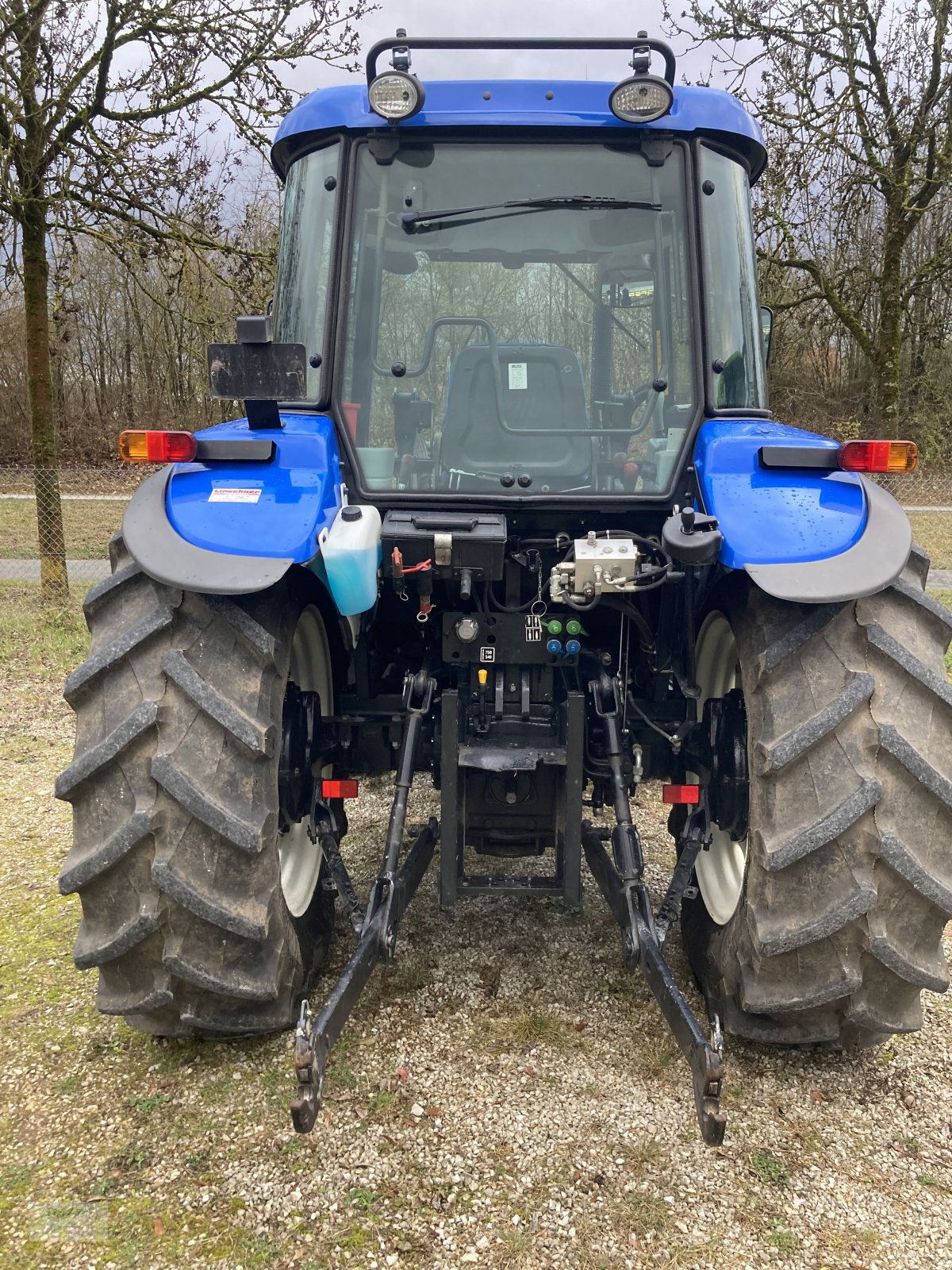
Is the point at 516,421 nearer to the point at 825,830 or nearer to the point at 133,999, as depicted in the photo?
the point at 825,830

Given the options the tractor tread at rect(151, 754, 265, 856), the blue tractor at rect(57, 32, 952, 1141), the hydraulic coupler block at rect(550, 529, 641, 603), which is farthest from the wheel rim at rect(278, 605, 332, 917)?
the hydraulic coupler block at rect(550, 529, 641, 603)

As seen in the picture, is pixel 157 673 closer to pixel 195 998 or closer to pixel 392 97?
pixel 195 998

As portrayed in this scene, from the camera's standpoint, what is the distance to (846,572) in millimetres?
2203

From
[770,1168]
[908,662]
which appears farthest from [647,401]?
[770,1168]

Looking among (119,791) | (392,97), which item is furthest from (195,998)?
(392,97)

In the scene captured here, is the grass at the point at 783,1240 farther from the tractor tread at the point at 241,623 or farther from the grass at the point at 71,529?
the grass at the point at 71,529

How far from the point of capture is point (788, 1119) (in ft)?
8.05

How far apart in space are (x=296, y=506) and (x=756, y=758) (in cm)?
A: 127

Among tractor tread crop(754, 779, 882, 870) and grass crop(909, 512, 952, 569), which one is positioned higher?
grass crop(909, 512, 952, 569)

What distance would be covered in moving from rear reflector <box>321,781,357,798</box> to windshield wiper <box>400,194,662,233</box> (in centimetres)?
165

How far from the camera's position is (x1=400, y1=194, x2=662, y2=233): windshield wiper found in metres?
2.76

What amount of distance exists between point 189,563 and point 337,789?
954 mm

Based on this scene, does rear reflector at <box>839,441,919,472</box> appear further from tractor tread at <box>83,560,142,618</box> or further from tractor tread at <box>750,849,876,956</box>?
tractor tread at <box>83,560,142,618</box>

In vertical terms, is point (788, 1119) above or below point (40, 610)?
below
